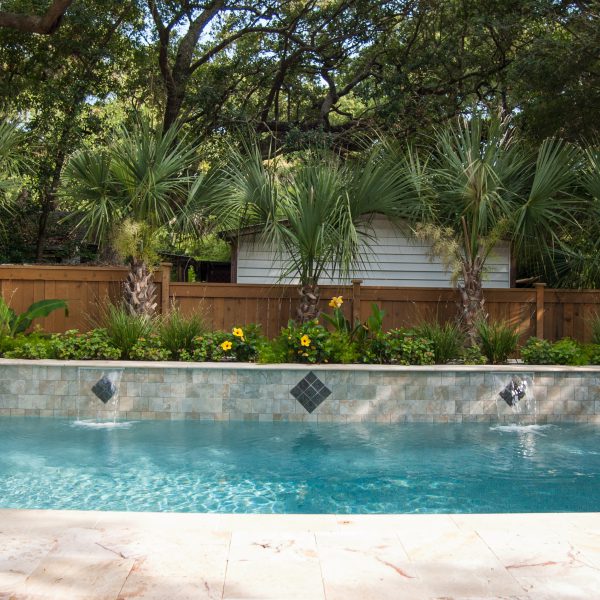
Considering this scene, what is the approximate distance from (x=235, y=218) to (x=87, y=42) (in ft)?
24.1

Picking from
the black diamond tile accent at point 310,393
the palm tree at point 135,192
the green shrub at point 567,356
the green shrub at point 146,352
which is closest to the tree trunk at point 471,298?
the green shrub at point 567,356

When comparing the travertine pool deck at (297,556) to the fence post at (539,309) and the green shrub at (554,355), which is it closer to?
the green shrub at (554,355)

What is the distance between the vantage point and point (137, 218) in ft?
37.1

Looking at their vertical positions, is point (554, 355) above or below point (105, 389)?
above

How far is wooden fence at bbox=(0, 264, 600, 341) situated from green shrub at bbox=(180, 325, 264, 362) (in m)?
1.71

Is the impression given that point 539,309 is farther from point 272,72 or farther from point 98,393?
point 272,72

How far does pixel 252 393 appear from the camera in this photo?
902 cm

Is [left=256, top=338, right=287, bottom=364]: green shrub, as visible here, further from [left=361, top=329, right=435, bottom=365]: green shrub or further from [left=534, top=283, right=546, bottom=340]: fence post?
[left=534, top=283, right=546, bottom=340]: fence post

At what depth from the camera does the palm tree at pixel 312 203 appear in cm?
1073

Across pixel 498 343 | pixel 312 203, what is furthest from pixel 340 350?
pixel 498 343

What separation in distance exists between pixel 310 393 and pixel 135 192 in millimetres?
4415

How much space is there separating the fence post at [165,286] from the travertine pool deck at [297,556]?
765 centimetres

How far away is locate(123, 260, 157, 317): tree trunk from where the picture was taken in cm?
1120

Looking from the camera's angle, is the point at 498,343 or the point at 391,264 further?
the point at 391,264
